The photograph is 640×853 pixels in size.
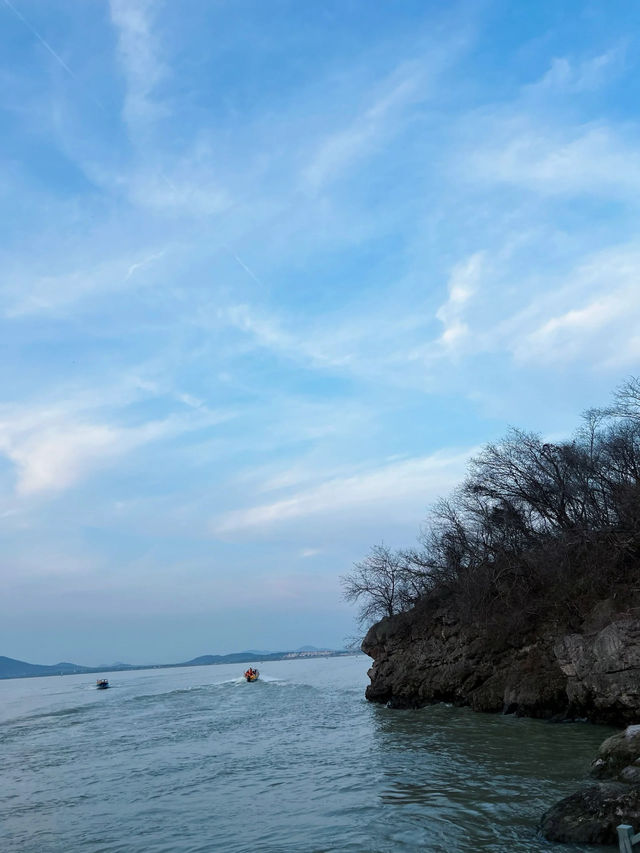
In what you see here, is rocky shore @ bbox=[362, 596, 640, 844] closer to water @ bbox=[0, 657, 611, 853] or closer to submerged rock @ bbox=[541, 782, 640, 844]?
submerged rock @ bbox=[541, 782, 640, 844]

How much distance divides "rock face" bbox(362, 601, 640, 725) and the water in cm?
134

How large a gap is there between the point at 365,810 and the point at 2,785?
15853 millimetres

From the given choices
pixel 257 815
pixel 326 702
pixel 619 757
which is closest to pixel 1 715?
pixel 326 702

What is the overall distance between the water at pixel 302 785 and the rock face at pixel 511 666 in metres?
1.34

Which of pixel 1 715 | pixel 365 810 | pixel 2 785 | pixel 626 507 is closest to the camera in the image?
pixel 365 810

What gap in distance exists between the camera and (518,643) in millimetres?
32781

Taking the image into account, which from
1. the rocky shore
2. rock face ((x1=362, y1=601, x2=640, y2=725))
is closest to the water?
the rocky shore

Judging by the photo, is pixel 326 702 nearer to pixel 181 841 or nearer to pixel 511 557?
pixel 511 557

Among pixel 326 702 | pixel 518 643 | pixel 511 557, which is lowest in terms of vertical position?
pixel 326 702

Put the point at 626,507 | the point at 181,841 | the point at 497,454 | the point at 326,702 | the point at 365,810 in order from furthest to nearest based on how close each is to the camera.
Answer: the point at 326,702
the point at 497,454
the point at 626,507
the point at 365,810
the point at 181,841

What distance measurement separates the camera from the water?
44.3 feet

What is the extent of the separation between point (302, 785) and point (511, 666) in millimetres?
17244

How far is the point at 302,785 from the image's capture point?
18.9 metres

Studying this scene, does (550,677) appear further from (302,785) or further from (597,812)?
(597,812)
